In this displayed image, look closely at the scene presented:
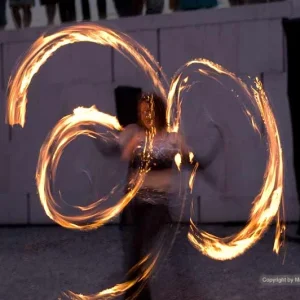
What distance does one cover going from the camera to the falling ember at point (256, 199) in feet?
21.0

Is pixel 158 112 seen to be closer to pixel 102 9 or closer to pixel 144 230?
pixel 144 230

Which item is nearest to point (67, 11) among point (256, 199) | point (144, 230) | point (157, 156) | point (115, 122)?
point (115, 122)

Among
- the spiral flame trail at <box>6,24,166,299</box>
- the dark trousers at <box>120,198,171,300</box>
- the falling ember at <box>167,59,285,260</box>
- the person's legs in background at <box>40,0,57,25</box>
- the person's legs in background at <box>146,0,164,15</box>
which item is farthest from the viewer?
the person's legs in background at <box>40,0,57,25</box>

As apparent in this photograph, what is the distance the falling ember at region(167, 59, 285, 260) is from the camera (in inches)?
252

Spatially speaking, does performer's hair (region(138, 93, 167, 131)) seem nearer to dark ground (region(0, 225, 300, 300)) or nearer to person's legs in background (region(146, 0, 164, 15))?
dark ground (region(0, 225, 300, 300))

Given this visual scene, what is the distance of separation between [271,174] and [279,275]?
1.66 meters

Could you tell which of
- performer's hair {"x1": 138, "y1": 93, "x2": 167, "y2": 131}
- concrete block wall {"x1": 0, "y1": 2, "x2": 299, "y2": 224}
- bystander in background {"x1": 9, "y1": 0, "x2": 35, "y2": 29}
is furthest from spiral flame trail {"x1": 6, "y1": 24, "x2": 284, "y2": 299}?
performer's hair {"x1": 138, "y1": 93, "x2": 167, "y2": 131}

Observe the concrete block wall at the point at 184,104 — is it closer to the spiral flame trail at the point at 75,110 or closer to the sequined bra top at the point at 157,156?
the spiral flame trail at the point at 75,110

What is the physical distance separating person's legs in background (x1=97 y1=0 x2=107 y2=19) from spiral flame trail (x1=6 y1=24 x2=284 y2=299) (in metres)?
0.18

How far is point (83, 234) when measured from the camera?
24.0ft

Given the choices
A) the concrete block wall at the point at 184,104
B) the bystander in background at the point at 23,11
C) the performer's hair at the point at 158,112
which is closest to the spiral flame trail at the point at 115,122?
the concrete block wall at the point at 184,104

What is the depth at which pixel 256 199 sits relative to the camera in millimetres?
7141

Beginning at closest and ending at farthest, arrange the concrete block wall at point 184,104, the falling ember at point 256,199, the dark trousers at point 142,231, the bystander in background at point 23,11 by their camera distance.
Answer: the dark trousers at point 142,231 < the falling ember at point 256,199 < the concrete block wall at point 184,104 < the bystander in background at point 23,11

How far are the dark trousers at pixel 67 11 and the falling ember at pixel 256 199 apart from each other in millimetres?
1239
